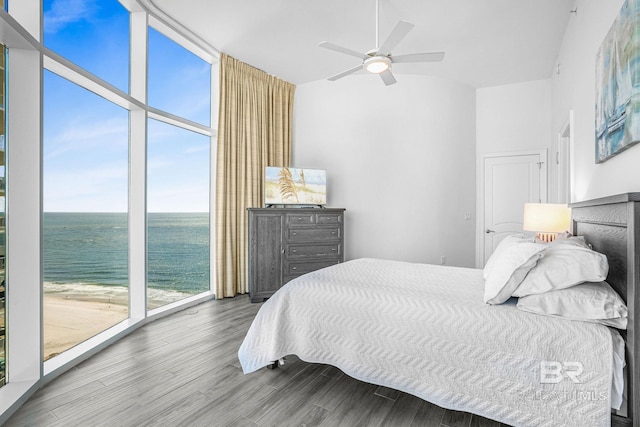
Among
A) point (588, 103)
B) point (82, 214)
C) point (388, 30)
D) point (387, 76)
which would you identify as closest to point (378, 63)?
point (387, 76)

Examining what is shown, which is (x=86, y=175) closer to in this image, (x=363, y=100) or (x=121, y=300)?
(x=121, y=300)

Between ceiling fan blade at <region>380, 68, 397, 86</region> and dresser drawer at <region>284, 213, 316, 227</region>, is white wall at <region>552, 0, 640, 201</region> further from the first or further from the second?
dresser drawer at <region>284, 213, 316, 227</region>

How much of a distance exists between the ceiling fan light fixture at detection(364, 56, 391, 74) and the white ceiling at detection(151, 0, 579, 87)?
0.61 metres

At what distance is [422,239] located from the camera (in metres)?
4.59

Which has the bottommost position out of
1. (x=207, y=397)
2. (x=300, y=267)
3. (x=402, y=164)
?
(x=207, y=397)

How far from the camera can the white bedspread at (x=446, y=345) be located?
1.26m

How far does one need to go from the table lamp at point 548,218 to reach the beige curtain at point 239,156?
3169mm

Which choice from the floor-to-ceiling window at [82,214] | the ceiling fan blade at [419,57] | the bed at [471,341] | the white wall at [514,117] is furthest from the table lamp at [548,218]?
the floor-to-ceiling window at [82,214]

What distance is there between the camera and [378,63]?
108 inches

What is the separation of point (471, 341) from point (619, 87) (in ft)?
4.72

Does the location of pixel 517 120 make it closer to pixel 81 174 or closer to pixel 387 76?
pixel 387 76

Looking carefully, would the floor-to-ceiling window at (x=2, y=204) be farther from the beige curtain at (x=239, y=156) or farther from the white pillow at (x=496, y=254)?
the white pillow at (x=496, y=254)

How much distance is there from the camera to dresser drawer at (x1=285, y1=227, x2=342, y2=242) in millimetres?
4012

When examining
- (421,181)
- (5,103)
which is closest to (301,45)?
(421,181)
